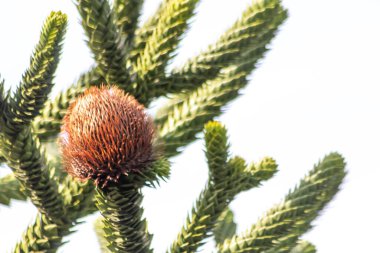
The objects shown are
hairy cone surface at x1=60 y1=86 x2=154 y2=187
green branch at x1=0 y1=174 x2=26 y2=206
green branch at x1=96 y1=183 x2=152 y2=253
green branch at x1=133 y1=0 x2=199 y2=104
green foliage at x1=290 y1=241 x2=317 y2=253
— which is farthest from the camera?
green foliage at x1=290 y1=241 x2=317 y2=253

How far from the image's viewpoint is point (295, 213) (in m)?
3.90

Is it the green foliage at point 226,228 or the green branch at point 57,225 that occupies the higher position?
the green foliage at point 226,228

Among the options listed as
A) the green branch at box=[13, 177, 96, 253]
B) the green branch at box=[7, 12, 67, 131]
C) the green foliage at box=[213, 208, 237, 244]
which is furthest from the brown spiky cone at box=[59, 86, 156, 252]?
the green foliage at box=[213, 208, 237, 244]

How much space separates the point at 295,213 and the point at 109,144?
→ 1.30 m

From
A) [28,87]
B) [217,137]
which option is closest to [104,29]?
[28,87]

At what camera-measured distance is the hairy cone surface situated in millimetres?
3098

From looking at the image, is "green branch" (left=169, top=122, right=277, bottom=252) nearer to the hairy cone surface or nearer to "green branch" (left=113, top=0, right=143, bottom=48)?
the hairy cone surface

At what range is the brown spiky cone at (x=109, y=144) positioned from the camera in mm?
3102

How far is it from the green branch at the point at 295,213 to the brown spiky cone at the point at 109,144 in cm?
76

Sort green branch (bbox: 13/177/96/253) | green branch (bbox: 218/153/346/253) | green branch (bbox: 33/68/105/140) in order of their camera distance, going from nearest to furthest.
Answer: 1. green branch (bbox: 13/177/96/253)
2. green branch (bbox: 218/153/346/253)
3. green branch (bbox: 33/68/105/140)

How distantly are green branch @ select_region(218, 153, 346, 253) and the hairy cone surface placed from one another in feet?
2.89

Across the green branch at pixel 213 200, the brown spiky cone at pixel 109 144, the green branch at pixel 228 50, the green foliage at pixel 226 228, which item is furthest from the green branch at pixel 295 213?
the green foliage at pixel 226 228

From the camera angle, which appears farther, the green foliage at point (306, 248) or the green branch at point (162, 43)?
the green foliage at point (306, 248)

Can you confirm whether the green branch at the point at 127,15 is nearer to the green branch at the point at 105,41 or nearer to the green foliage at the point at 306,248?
the green branch at the point at 105,41
